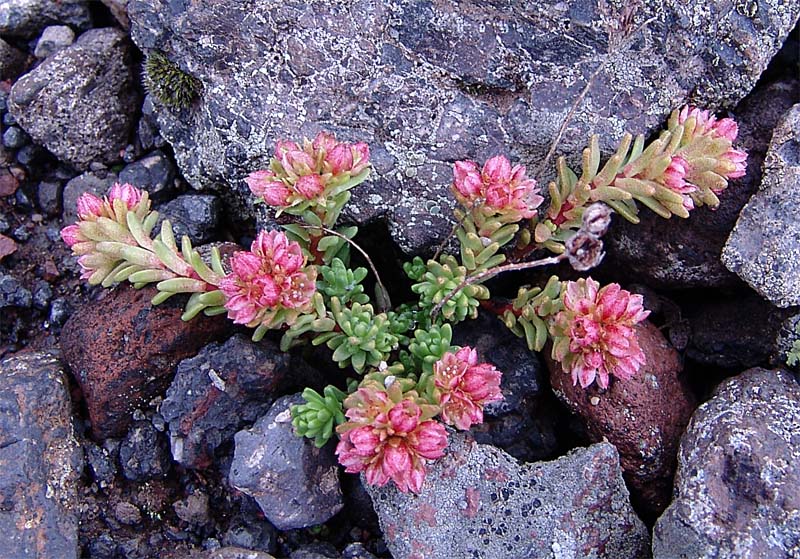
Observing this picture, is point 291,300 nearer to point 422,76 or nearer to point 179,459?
point 179,459

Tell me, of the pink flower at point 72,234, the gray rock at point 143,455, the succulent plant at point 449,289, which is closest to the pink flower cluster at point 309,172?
the succulent plant at point 449,289

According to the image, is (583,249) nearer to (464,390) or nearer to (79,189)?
(464,390)

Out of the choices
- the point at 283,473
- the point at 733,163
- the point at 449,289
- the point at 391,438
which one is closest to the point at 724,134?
the point at 733,163

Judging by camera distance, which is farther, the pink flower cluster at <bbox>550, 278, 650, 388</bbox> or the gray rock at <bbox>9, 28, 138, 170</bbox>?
the gray rock at <bbox>9, 28, 138, 170</bbox>

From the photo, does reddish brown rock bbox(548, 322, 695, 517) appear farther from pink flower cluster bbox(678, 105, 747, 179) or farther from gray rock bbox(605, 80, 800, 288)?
pink flower cluster bbox(678, 105, 747, 179)

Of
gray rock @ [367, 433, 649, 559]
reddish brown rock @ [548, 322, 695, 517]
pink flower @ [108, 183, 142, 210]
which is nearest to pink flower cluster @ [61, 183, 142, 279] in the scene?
pink flower @ [108, 183, 142, 210]

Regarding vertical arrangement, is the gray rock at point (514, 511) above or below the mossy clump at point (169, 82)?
below

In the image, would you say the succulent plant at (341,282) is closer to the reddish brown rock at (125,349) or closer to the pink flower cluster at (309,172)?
the pink flower cluster at (309,172)
